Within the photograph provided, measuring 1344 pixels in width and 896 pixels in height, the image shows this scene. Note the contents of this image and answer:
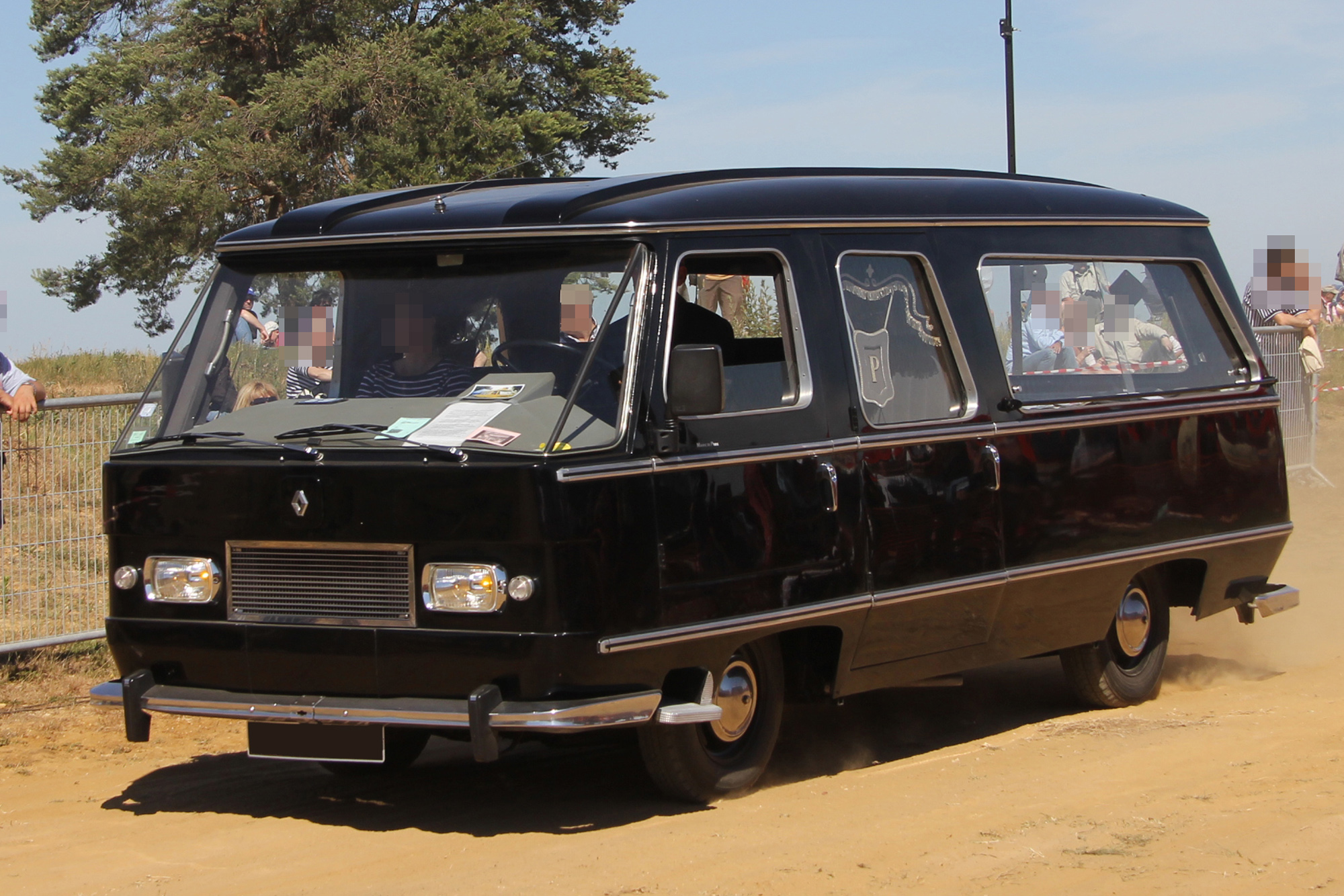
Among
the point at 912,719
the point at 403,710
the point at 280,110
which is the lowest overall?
the point at 912,719

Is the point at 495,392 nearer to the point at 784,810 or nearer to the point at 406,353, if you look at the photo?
the point at 406,353

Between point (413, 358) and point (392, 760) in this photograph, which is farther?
point (392, 760)

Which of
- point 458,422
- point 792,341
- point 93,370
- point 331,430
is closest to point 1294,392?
point 792,341

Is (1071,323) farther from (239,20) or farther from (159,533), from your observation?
(239,20)

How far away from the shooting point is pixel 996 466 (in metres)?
7.25

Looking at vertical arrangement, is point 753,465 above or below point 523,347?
below

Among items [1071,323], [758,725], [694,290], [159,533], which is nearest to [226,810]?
[159,533]

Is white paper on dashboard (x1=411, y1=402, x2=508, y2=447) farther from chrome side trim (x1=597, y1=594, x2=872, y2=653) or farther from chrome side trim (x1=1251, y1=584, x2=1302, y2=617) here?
chrome side trim (x1=1251, y1=584, x2=1302, y2=617)

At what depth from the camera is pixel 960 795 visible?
6.48m

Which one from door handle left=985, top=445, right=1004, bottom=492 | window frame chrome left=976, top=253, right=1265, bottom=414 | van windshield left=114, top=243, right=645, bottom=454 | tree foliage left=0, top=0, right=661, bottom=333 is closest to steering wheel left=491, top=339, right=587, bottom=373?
van windshield left=114, top=243, right=645, bottom=454

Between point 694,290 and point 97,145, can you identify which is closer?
point 694,290

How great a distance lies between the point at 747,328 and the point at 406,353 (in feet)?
4.85

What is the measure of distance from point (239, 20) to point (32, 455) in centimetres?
2404

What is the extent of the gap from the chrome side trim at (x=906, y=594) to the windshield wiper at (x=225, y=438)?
1290mm
